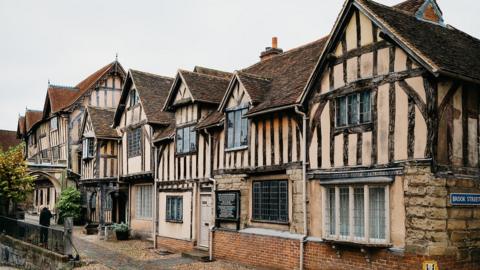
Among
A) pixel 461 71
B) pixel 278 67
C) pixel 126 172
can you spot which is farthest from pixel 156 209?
pixel 461 71

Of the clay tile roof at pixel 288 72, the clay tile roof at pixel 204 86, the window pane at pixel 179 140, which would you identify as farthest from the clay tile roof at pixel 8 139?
the clay tile roof at pixel 288 72

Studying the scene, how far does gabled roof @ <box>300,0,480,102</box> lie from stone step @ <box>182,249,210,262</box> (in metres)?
7.01

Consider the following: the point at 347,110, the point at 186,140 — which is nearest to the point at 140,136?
the point at 186,140

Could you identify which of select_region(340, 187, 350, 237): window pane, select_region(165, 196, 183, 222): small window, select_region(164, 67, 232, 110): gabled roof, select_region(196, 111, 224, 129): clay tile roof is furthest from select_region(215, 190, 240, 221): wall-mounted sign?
select_region(340, 187, 350, 237): window pane

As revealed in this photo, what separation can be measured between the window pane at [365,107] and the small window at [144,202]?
542 inches

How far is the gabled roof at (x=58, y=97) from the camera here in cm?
3844

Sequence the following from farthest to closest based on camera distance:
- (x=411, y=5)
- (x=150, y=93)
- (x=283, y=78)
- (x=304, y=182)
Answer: (x=150, y=93) < (x=283, y=78) < (x=411, y=5) < (x=304, y=182)

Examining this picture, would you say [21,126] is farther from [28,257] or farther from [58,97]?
[28,257]

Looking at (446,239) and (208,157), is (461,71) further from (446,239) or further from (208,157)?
(208,157)

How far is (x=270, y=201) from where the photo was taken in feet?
50.7

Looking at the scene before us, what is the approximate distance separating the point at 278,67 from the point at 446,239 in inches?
374

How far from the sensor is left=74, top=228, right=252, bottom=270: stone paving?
16.8 meters

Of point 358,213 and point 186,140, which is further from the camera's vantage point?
point 186,140

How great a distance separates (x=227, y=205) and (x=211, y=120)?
3208mm
